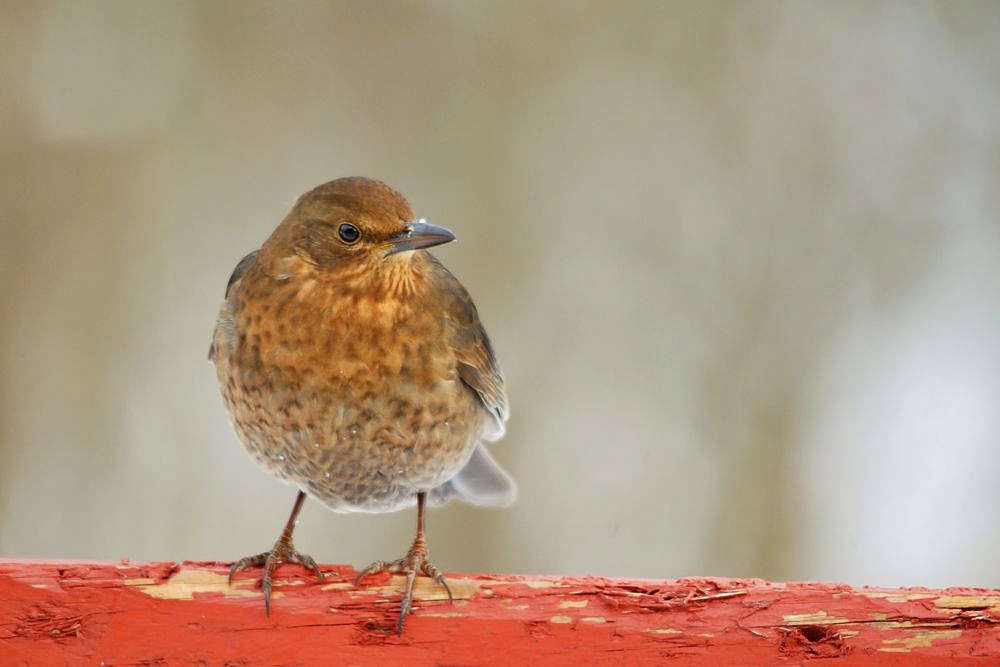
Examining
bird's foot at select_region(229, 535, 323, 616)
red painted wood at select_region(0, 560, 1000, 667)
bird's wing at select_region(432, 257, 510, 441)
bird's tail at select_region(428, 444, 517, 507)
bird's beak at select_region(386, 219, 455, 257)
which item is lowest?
red painted wood at select_region(0, 560, 1000, 667)

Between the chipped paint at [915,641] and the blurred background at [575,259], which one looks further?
the blurred background at [575,259]

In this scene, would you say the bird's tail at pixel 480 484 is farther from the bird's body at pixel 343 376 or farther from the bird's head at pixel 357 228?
the bird's head at pixel 357 228

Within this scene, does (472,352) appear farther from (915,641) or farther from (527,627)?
(915,641)

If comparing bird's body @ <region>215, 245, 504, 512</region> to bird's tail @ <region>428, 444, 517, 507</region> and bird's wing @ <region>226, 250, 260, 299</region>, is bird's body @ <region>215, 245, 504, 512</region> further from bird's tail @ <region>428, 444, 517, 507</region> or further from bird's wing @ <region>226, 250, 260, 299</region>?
bird's tail @ <region>428, 444, 517, 507</region>

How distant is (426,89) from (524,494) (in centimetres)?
211

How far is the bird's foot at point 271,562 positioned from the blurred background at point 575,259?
8.99 ft

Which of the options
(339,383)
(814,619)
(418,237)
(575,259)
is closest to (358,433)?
(339,383)

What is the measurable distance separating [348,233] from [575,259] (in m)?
3.16

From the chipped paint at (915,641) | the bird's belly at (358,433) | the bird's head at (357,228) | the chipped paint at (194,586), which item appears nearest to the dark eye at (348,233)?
the bird's head at (357,228)

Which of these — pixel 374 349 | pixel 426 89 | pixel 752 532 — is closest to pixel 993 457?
pixel 752 532

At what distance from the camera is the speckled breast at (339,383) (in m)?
3.22

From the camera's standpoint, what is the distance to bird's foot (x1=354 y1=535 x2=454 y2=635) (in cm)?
263

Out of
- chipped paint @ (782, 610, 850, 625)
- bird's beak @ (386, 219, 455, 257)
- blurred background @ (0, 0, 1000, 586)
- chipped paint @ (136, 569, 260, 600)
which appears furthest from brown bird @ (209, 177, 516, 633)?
blurred background @ (0, 0, 1000, 586)

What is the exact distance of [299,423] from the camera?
3.24 meters
